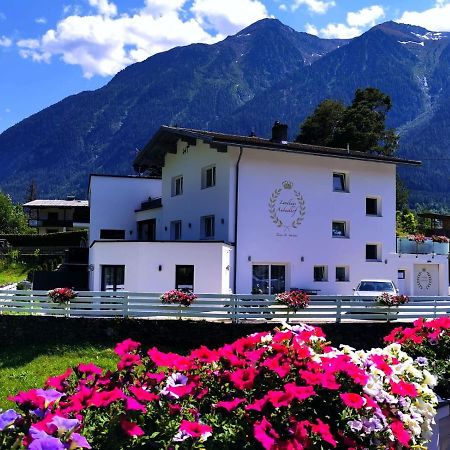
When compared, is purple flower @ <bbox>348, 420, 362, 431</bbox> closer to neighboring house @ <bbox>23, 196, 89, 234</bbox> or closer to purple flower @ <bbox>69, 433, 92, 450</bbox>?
purple flower @ <bbox>69, 433, 92, 450</bbox>

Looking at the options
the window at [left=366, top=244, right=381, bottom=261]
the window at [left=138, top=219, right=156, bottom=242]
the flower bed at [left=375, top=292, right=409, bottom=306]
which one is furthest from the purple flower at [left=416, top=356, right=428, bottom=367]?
the window at [left=138, top=219, right=156, bottom=242]

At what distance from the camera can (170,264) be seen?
22094 millimetres

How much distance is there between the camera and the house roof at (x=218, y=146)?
23.5m

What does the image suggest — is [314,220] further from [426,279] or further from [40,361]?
[40,361]

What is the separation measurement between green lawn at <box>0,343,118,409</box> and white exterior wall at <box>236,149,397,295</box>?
831cm

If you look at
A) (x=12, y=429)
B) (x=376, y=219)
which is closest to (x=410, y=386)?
(x=12, y=429)

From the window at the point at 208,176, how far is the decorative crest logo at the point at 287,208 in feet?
10.4

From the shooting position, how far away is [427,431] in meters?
3.90

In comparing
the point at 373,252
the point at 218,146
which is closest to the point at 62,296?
the point at 218,146

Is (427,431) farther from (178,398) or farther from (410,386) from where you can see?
(178,398)

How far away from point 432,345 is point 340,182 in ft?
70.3

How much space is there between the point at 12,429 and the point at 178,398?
1.07 m

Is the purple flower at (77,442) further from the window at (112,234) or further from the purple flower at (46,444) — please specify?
the window at (112,234)

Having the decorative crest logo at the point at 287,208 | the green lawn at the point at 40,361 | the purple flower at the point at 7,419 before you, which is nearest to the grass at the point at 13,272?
the decorative crest logo at the point at 287,208
